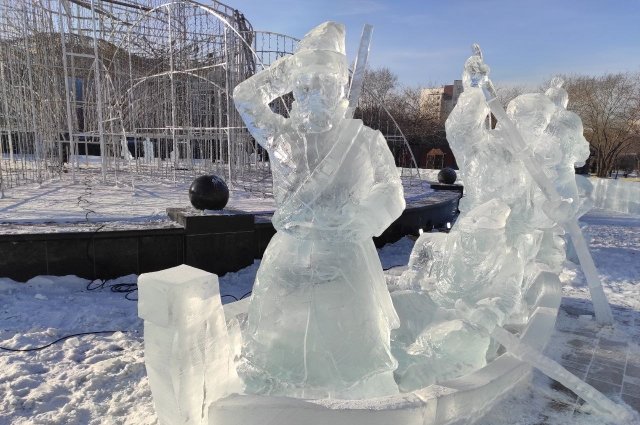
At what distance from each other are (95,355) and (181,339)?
2.45 meters

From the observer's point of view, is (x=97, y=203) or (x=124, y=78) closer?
(x=97, y=203)

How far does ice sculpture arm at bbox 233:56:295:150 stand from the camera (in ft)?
7.53

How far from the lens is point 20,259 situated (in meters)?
5.52

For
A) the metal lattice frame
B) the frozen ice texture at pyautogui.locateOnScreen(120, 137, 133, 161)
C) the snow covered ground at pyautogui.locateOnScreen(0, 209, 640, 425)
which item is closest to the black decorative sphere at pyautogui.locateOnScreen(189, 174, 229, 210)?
the snow covered ground at pyautogui.locateOnScreen(0, 209, 640, 425)

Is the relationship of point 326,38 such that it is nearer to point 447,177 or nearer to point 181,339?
point 181,339

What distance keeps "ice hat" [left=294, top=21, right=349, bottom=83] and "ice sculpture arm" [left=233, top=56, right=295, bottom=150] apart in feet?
0.39

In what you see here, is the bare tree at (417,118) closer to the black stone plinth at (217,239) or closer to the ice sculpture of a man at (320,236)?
the black stone plinth at (217,239)

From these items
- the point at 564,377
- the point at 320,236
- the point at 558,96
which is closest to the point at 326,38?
the point at 320,236

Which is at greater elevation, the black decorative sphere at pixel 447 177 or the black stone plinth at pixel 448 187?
the black decorative sphere at pixel 447 177

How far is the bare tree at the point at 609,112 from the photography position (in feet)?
87.6

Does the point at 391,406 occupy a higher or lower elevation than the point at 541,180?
lower

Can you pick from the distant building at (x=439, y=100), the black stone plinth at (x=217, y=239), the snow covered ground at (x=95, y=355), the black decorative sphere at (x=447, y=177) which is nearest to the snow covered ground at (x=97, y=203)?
the black stone plinth at (x=217, y=239)

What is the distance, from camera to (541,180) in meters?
3.79

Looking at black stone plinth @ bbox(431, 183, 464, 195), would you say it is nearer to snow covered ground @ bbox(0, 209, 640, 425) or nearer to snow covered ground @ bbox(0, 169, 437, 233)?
snow covered ground @ bbox(0, 169, 437, 233)
